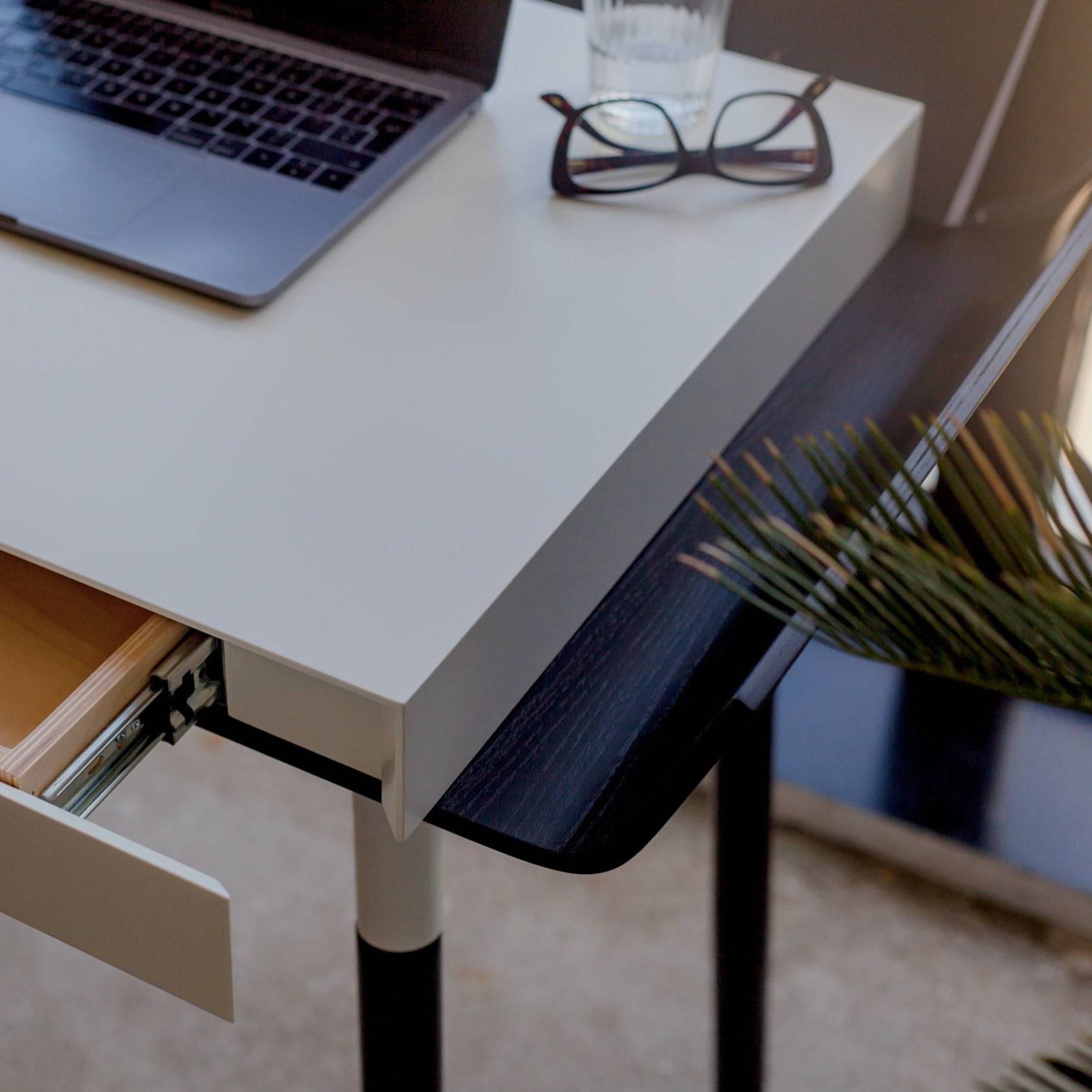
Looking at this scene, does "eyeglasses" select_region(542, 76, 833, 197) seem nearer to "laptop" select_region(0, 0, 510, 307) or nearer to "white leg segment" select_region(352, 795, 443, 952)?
"laptop" select_region(0, 0, 510, 307)

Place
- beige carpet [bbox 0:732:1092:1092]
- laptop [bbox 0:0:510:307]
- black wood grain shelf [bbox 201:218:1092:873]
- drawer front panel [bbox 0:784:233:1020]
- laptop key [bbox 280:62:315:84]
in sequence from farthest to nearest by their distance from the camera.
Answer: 1. beige carpet [bbox 0:732:1092:1092]
2. laptop key [bbox 280:62:315:84]
3. laptop [bbox 0:0:510:307]
4. black wood grain shelf [bbox 201:218:1092:873]
5. drawer front panel [bbox 0:784:233:1020]

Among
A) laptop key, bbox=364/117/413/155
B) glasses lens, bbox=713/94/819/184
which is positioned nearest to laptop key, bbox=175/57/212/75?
laptop key, bbox=364/117/413/155

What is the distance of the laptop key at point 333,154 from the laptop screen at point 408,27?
90mm

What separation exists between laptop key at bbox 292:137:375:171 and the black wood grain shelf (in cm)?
22

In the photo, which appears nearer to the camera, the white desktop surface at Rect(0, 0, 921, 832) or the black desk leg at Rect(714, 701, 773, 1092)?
the white desktop surface at Rect(0, 0, 921, 832)

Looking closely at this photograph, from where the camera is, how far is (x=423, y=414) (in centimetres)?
56

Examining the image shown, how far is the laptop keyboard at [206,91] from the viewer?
0.69 metres

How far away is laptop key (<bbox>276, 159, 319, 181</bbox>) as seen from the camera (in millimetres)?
678

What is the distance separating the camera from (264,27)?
78cm

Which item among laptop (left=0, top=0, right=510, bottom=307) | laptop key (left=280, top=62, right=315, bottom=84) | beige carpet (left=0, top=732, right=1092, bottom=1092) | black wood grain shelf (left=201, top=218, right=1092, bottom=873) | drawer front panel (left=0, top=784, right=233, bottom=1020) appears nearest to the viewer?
drawer front panel (left=0, top=784, right=233, bottom=1020)

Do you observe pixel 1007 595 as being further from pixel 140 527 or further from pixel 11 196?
pixel 11 196

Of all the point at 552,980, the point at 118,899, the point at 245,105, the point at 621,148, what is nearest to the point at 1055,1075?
the point at 118,899

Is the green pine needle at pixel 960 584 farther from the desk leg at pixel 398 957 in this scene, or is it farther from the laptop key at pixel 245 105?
the laptop key at pixel 245 105

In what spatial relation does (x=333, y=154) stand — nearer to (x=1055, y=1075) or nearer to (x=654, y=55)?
(x=654, y=55)
